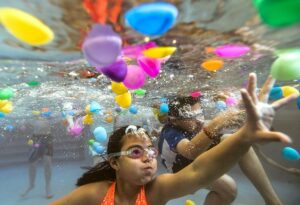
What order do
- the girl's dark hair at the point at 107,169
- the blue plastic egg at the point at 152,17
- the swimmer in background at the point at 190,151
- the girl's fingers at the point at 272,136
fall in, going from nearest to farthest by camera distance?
the girl's fingers at the point at 272,136
the blue plastic egg at the point at 152,17
the girl's dark hair at the point at 107,169
the swimmer in background at the point at 190,151

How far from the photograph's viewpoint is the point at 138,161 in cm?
304

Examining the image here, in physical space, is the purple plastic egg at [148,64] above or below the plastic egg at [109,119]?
above

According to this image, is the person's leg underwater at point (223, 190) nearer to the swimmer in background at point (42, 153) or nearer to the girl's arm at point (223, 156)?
the girl's arm at point (223, 156)

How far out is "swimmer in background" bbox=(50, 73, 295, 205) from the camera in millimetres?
2425

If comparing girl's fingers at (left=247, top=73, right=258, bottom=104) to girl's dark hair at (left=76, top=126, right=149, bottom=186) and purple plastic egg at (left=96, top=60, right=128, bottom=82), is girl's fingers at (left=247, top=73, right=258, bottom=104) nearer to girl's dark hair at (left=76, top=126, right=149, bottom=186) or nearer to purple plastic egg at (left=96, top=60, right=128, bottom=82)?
purple plastic egg at (left=96, top=60, right=128, bottom=82)

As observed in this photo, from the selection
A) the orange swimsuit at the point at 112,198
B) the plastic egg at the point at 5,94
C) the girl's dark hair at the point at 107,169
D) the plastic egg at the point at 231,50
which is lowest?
the orange swimsuit at the point at 112,198

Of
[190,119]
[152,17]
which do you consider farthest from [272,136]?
[190,119]

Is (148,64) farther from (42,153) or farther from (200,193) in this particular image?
(42,153)

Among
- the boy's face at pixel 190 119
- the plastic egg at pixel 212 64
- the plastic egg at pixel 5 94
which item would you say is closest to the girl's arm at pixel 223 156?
the boy's face at pixel 190 119

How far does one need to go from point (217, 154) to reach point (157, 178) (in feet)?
3.21

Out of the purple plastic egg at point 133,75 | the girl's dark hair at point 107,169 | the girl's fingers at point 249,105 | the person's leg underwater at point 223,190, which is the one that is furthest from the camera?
the person's leg underwater at point 223,190

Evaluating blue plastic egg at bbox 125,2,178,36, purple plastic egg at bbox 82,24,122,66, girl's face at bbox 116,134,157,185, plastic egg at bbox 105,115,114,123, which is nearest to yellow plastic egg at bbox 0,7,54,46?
purple plastic egg at bbox 82,24,122,66

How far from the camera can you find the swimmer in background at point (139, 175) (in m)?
2.42

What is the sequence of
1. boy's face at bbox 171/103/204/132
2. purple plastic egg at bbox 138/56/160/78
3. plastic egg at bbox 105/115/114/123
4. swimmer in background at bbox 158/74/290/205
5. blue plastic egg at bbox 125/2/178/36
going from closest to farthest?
blue plastic egg at bbox 125/2/178/36 → purple plastic egg at bbox 138/56/160/78 → swimmer in background at bbox 158/74/290/205 → boy's face at bbox 171/103/204/132 → plastic egg at bbox 105/115/114/123
